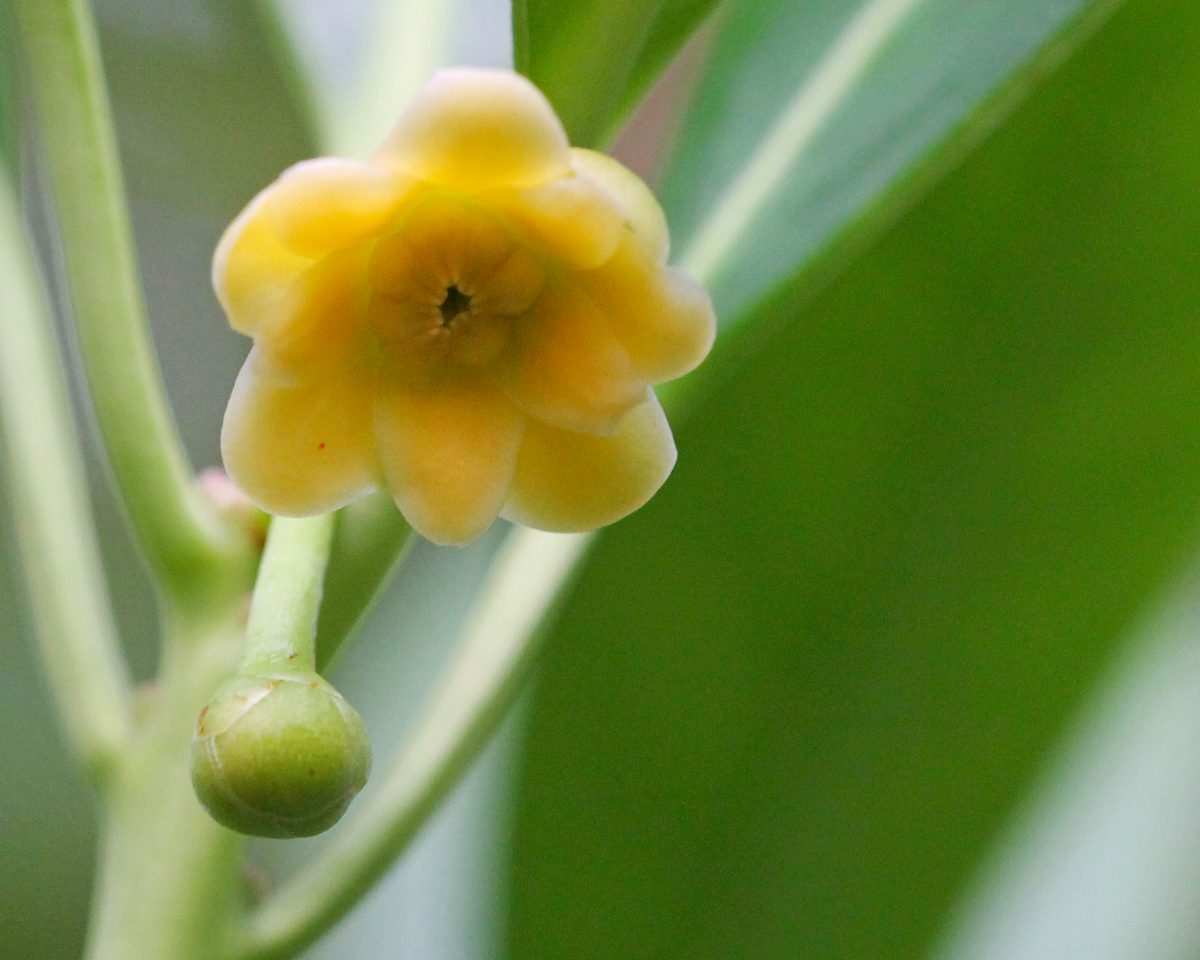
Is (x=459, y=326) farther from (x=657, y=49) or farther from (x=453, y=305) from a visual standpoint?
(x=657, y=49)

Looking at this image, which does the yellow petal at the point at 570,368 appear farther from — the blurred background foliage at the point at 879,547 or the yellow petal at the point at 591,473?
the blurred background foliage at the point at 879,547

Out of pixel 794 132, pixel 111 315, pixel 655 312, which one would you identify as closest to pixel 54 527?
pixel 111 315

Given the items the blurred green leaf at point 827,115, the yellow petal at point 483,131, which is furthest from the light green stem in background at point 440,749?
the yellow petal at point 483,131

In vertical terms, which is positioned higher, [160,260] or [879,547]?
[160,260]

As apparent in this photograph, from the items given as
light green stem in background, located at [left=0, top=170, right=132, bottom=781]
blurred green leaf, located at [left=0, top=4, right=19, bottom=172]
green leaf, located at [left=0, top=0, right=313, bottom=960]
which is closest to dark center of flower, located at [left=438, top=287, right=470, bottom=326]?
light green stem in background, located at [left=0, top=170, right=132, bottom=781]

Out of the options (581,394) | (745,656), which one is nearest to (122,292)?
(581,394)

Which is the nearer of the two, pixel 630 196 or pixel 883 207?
pixel 630 196

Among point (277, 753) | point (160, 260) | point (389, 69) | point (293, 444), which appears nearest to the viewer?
point (277, 753)
